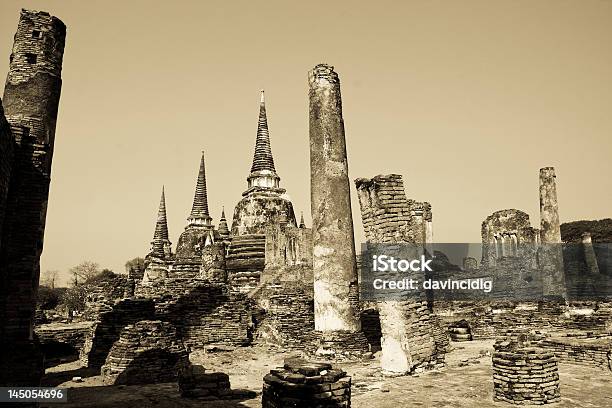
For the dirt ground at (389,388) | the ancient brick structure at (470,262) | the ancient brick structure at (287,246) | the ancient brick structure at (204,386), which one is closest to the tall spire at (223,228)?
the ancient brick structure at (287,246)

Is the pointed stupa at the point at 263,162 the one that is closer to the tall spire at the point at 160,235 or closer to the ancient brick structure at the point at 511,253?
the tall spire at the point at 160,235

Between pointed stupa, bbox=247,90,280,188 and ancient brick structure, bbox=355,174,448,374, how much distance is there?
25.9m

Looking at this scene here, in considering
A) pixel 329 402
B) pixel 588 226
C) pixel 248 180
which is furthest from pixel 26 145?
pixel 588 226

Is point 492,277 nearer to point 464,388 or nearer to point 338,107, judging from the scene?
point 338,107

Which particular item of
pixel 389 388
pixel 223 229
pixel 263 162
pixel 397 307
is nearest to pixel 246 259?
pixel 223 229

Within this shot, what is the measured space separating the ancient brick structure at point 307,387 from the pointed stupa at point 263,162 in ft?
98.4

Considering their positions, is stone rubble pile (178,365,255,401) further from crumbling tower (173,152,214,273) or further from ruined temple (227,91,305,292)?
crumbling tower (173,152,214,273)

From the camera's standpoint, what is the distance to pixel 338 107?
11.4 meters

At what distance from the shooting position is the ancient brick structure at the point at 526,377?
616 cm

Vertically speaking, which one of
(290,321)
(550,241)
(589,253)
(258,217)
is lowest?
(290,321)

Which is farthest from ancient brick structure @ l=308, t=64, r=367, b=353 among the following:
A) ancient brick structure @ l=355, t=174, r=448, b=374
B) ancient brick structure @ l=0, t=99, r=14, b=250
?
ancient brick structure @ l=0, t=99, r=14, b=250

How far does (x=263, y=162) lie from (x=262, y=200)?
154 inches

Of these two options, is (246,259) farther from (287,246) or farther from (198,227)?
(198,227)

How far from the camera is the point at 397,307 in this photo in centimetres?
843
